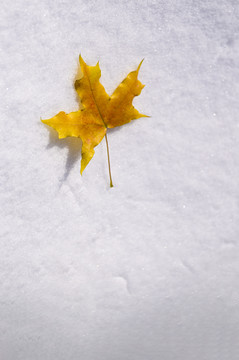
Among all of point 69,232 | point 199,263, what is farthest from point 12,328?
point 199,263

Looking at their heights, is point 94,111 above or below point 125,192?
above

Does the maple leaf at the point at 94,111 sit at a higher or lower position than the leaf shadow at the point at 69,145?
higher

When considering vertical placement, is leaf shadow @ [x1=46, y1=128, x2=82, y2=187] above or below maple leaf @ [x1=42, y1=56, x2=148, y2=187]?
below

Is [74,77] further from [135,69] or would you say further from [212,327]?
[212,327]
